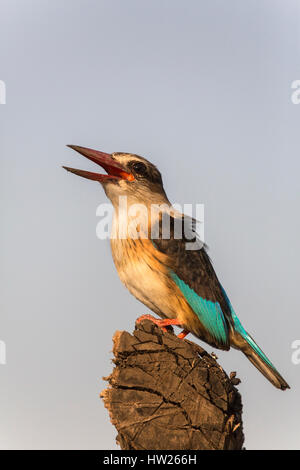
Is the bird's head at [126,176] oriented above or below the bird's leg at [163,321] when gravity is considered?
above

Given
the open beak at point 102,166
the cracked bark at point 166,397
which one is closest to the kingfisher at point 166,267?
the open beak at point 102,166

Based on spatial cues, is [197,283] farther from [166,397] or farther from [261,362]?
[166,397]

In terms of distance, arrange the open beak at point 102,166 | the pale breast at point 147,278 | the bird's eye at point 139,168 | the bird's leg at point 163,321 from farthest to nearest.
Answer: the bird's eye at point 139,168 < the open beak at point 102,166 < the pale breast at point 147,278 < the bird's leg at point 163,321

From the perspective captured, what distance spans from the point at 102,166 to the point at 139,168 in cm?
43

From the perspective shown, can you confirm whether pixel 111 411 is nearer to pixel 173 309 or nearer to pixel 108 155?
pixel 173 309

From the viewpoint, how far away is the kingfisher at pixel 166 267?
5672mm

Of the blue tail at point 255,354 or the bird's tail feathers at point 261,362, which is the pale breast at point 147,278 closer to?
the blue tail at point 255,354

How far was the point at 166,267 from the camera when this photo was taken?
568 centimetres

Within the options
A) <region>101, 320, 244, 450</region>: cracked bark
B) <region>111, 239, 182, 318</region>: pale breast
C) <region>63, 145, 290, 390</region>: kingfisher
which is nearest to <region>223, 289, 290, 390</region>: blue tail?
<region>63, 145, 290, 390</region>: kingfisher

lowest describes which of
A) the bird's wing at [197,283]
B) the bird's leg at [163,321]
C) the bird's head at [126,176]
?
the bird's leg at [163,321]

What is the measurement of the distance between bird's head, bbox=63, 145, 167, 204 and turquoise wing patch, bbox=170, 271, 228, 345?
3.47ft

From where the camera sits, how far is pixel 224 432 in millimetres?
4512

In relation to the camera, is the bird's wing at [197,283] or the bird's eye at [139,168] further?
the bird's eye at [139,168]
